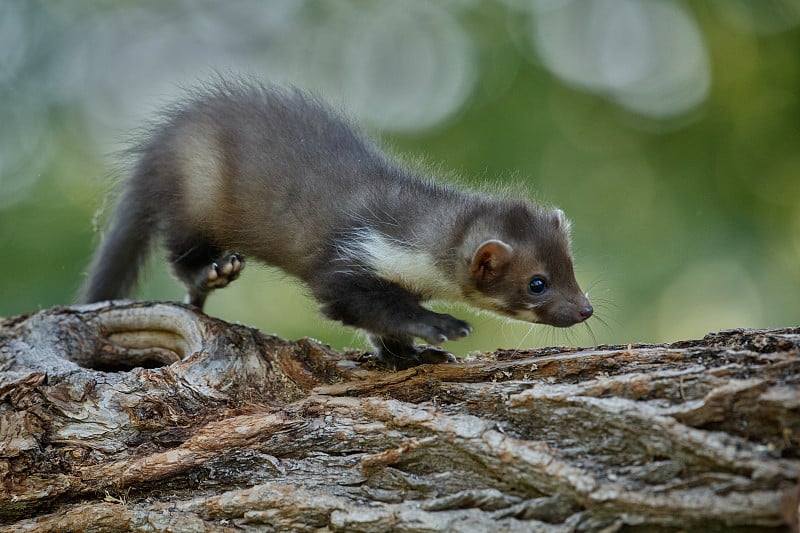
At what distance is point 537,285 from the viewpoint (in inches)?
196

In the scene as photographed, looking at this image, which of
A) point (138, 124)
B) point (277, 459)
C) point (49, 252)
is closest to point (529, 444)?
point (277, 459)

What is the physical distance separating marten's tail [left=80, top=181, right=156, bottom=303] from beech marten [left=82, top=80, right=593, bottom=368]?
11mm

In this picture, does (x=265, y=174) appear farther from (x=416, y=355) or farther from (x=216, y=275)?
(x=416, y=355)

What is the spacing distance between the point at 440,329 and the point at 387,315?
15.1 inches

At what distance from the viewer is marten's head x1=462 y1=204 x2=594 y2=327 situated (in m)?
4.94

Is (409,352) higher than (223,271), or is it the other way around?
(223,271)

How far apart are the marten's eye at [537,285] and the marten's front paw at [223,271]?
223 centimetres

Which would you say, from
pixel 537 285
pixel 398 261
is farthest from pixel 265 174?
pixel 537 285

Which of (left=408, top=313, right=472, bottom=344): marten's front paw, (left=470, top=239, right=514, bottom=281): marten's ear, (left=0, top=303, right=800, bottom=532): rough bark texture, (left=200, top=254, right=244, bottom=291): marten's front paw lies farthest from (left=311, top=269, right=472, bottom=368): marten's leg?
(left=200, top=254, right=244, bottom=291): marten's front paw

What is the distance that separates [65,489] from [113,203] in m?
3.70

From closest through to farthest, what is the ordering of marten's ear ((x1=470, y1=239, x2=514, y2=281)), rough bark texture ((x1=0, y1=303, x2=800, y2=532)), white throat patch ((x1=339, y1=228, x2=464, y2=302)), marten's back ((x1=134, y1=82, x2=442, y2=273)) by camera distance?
rough bark texture ((x1=0, y1=303, x2=800, y2=532)), marten's ear ((x1=470, y1=239, x2=514, y2=281)), white throat patch ((x1=339, y1=228, x2=464, y2=302)), marten's back ((x1=134, y1=82, x2=442, y2=273))

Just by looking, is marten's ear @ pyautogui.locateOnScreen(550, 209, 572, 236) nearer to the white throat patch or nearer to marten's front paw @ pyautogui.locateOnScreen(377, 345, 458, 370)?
the white throat patch

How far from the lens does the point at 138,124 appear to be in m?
6.44

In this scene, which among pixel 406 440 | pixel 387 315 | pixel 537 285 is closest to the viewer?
pixel 406 440
